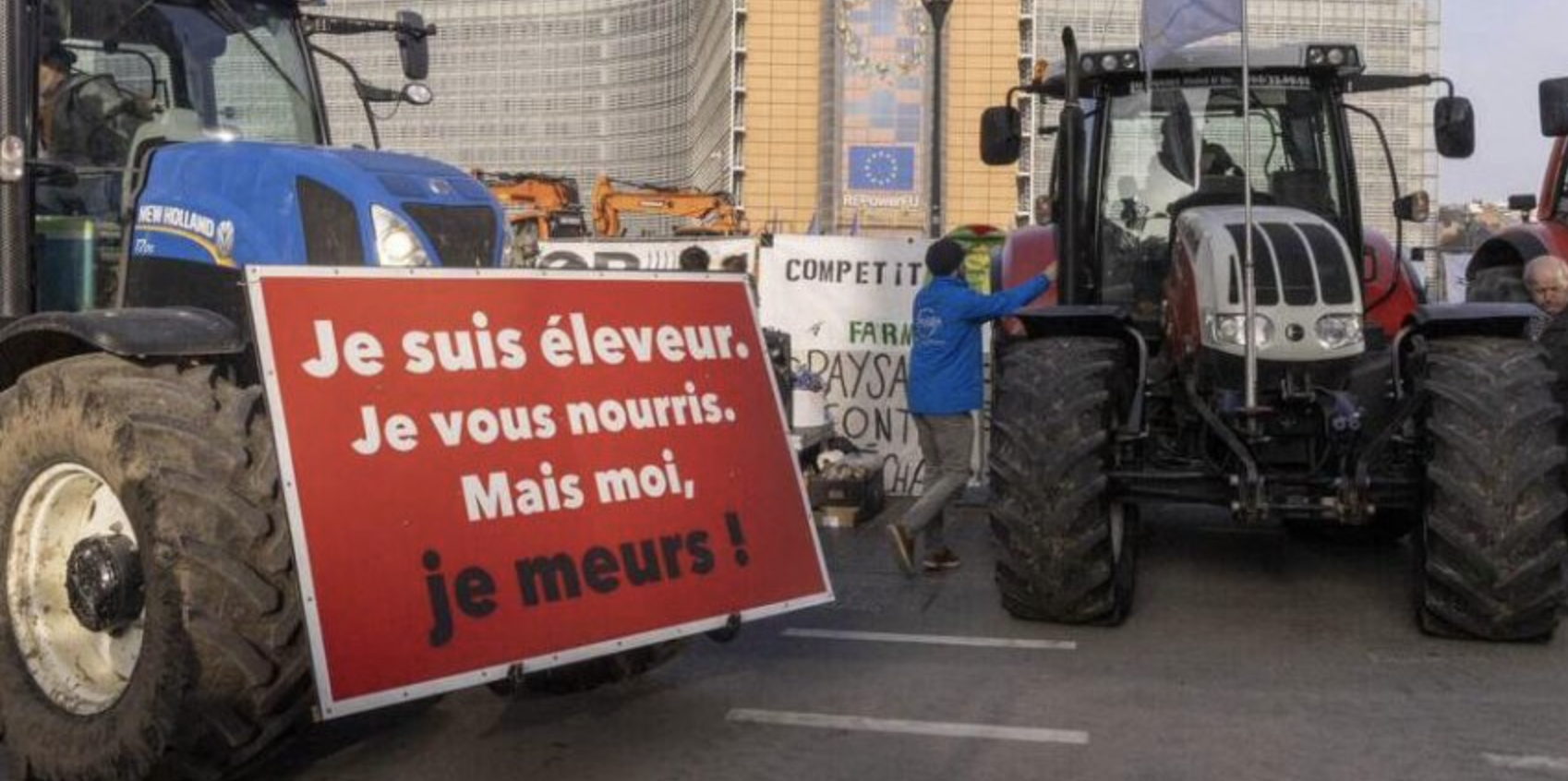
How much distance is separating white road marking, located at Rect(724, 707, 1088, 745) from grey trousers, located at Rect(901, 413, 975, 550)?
2.95 m

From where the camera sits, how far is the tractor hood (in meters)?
7.16

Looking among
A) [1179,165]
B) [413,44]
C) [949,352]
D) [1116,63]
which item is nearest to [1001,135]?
[1116,63]

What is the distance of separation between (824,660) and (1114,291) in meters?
3.07

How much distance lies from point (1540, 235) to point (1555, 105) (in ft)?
3.43

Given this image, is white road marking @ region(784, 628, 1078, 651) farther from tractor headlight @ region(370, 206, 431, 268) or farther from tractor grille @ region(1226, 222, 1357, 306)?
tractor headlight @ region(370, 206, 431, 268)

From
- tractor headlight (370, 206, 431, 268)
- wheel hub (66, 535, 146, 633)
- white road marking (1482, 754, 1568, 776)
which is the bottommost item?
white road marking (1482, 754, 1568, 776)

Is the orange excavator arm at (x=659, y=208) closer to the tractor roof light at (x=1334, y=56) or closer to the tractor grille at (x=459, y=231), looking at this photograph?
the tractor roof light at (x=1334, y=56)

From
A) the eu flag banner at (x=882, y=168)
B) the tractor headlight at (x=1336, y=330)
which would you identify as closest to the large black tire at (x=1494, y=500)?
the tractor headlight at (x=1336, y=330)

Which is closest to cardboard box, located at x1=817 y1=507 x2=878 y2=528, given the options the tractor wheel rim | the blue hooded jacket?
the blue hooded jacket

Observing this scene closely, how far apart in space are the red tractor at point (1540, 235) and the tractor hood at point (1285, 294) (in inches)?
148

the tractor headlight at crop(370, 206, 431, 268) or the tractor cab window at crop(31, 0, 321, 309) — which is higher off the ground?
the tractor cab window at crop(31, 0, 321, 309)

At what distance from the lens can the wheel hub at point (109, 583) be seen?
4.73m

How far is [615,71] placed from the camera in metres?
111

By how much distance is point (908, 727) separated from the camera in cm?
573
